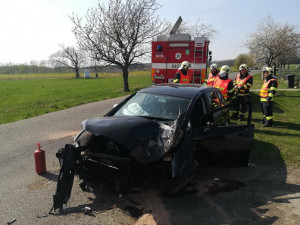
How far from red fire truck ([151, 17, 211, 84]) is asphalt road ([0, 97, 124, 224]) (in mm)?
4181

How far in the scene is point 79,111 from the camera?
432 inches

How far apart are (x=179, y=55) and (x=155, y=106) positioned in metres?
6.95

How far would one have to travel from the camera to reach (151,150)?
3.16 meters

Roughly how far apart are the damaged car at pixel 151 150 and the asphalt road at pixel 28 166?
0.58m

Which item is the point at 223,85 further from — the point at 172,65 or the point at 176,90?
the point at 176,90

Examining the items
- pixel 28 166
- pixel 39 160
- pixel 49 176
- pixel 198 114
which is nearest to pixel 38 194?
pixel 49 176

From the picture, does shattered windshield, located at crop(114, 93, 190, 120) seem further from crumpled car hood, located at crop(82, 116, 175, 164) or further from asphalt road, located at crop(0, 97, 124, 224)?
asphalt road, located at crop(0, 97, 124, 224)

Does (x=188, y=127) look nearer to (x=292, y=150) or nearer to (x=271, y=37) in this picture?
(x=292, y=150)

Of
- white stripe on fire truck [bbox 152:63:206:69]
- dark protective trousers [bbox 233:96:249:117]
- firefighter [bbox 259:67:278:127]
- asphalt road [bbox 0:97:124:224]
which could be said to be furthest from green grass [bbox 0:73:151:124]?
firefighter [bbox 259:67:278:127]

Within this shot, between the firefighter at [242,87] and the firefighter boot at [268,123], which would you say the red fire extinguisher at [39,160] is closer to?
the firefighter at [242,87]

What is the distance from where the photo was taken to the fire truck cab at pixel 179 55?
1051 cm

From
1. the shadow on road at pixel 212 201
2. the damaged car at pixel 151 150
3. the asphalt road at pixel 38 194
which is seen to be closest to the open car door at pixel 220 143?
the damaged car at pixel 151 150

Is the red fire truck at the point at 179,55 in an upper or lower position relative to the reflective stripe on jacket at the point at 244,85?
upper

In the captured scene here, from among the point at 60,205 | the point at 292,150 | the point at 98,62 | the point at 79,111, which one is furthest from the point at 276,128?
the point at 98,62
